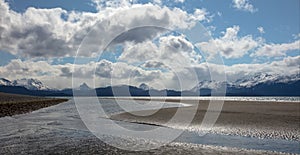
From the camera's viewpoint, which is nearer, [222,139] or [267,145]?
[267,145]

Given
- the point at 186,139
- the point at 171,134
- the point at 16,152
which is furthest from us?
the point at 171,134

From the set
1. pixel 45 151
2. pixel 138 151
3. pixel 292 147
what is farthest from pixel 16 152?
pixel 292 147

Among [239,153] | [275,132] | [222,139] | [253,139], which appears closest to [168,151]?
[239,153]

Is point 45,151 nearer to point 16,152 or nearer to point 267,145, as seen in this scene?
point 16,152

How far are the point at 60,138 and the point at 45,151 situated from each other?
18.1ft

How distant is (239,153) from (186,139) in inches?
238

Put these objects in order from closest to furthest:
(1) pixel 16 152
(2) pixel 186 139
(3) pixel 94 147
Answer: (1) pixel 16 152 < (3) pixel 94 147 < (2) pixel 186 139

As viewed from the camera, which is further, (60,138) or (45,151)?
(60,138)

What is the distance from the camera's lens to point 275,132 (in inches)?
1073

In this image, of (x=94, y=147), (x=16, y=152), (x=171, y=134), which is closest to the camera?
(x=16, y=152)

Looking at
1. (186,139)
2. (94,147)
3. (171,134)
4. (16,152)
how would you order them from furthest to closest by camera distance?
1. (171,134)
2. (186,139)
3. (94,147)
4. (16,152)

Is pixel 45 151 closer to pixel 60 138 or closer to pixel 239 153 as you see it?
pixel 60 138

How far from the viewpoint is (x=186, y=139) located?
77.2ft

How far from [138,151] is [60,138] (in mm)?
8510
